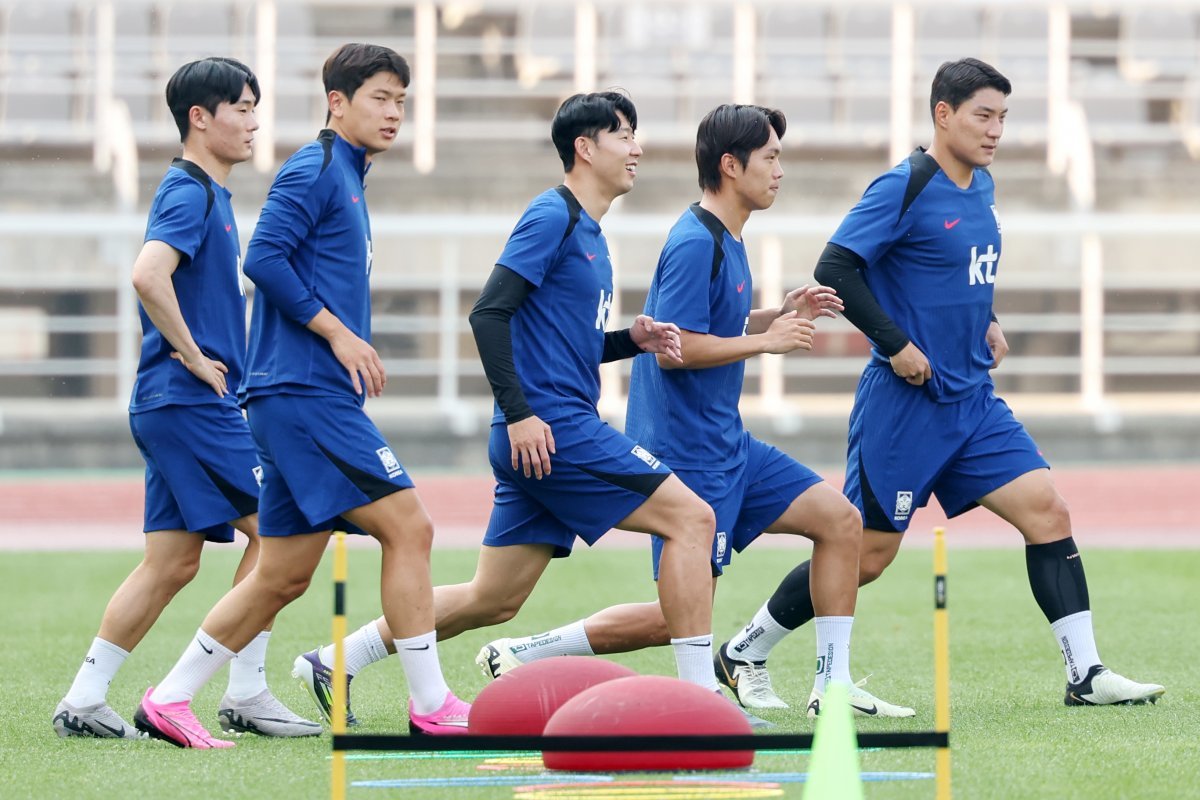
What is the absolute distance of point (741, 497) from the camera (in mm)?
6805

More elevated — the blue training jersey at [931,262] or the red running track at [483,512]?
the blue training jersey at [931,262]

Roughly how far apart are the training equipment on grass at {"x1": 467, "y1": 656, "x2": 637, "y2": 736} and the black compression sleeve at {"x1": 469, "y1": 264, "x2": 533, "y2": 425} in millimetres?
865

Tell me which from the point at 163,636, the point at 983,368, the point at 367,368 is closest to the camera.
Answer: the point at 367,368

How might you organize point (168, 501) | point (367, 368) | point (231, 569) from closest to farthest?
1. point (367, 368)
2. point (168, 501)
3. point (231, 569)

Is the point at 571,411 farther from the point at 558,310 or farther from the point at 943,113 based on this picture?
the point at 943,113

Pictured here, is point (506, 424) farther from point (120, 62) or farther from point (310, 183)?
point (120, 62)

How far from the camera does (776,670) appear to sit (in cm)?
868

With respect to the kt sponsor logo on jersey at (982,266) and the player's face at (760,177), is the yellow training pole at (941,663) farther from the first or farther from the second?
the kt sponsor logo on jersey at (982,266)

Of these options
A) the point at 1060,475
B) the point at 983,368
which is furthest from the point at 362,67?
the point at 1060,475

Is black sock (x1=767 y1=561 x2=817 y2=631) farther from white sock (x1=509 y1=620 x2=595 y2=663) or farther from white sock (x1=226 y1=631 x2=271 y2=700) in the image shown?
white sock (x1=226 y1=631 x2=271 y2=700)

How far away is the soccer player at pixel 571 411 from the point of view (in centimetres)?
623

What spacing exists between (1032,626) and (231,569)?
23.8ft

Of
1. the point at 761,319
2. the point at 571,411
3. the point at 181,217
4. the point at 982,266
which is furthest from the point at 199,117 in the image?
the point at 982,266

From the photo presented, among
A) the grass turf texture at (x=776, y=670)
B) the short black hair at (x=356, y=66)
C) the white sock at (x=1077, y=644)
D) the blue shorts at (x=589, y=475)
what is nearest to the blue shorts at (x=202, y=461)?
the grass turf texture at (x=776, y=670)
